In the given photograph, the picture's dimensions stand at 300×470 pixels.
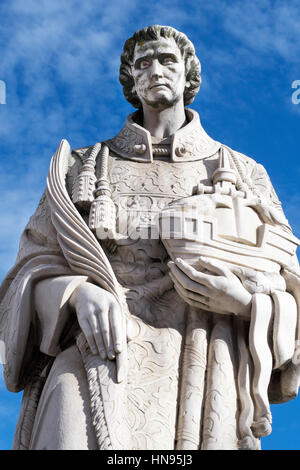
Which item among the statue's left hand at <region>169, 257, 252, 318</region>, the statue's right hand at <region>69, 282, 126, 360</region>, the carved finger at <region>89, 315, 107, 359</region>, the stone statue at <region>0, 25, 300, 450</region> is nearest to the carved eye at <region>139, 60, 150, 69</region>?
the stone statue at <region>0, 25, 300, 450</region>

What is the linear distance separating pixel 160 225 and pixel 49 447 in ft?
6.37

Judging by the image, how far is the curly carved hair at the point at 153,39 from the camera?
8945 millimetres

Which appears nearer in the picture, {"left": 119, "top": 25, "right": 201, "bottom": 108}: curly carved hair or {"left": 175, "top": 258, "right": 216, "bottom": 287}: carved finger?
{"left": 175, "top": 258, "right": 216, "bottom": 287}: carved finger

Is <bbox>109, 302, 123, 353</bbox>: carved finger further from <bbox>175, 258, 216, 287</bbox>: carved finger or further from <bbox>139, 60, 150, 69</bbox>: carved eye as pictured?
<bbox>139, 60, 150, 69</bbox>: carved eye

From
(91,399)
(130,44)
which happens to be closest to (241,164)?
(130,44)

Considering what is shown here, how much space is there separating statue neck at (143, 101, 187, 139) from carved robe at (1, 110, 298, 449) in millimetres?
221

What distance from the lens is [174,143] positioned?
28.8ft

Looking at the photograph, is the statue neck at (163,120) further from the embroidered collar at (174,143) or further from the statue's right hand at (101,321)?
the statue's right hand at (101,321)

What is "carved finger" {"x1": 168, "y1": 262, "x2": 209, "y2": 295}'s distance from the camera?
753cm

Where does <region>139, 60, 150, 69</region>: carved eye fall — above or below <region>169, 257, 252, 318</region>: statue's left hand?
above

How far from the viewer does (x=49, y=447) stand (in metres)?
6.95

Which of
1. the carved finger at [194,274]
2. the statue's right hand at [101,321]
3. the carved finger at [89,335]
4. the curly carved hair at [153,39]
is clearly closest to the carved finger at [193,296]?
the carved finger at [194,274]

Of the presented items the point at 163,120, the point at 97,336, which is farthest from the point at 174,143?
the point at 97,336

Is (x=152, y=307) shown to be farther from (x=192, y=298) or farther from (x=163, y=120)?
(x=163, y=120)
